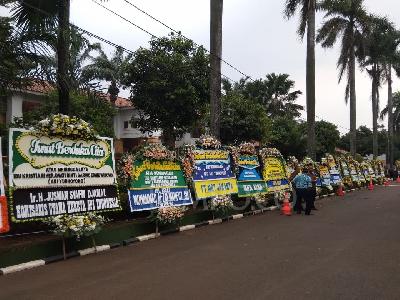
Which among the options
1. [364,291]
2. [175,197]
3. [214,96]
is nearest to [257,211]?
[214,96]

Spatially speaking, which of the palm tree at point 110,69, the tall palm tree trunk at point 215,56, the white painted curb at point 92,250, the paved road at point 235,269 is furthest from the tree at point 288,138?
the white painted curb at point 92,250

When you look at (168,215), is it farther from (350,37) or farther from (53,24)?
(350,37)

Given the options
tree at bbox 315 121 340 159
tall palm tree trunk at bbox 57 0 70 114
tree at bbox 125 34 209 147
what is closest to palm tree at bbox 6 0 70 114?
tall palm tree trunk at bbox 57 0 70 114

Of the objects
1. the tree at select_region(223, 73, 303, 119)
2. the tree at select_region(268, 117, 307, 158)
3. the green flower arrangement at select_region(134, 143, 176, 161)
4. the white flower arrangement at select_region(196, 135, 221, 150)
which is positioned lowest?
the green flower arrangement at select_region(134, 143, 176, 161)

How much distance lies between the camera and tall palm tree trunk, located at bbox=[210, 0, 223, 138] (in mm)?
16922

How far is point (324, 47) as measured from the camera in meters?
40.5

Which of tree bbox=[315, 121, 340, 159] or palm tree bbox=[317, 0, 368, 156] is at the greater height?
palm tree bbox=[317, 0, 368, 156]

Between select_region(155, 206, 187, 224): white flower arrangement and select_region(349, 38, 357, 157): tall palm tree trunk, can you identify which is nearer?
select_region(155, 206, 187, 224): white flower arrangement

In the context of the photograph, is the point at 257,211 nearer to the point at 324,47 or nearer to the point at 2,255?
the point at 2,255

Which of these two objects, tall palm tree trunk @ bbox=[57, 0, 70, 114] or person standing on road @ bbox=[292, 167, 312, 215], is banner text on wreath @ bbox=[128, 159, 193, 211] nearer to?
tall palm tree trunk @ bbox=[57, 0, 70, 114]

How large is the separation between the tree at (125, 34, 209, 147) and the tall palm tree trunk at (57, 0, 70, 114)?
15513 millimetres

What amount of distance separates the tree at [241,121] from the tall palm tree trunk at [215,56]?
15.4m

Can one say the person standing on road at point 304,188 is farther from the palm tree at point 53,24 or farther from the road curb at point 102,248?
the palm tree at point 53,24

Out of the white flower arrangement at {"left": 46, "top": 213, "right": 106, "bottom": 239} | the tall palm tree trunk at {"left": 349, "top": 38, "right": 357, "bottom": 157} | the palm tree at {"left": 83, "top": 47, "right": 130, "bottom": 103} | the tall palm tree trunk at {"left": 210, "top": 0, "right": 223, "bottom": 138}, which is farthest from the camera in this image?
the palm tree at {"left": 83, "top": 47, "right": 130, "bottom": 103}
